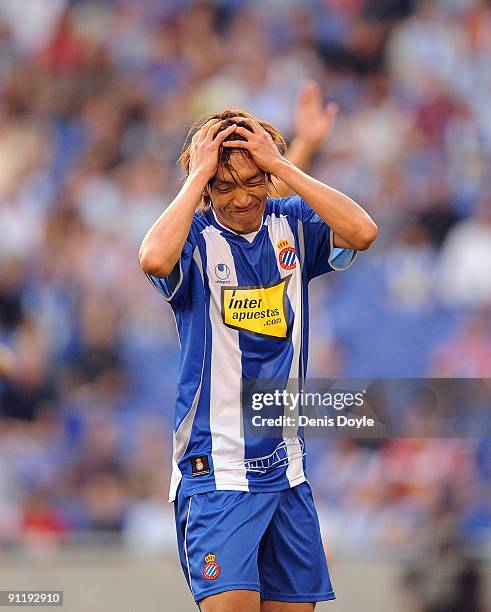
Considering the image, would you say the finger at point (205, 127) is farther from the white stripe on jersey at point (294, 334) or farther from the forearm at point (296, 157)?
the forearm at point (296, 157)

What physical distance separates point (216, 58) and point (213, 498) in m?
6.00

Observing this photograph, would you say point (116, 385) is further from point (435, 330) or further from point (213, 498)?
point (213, 498)

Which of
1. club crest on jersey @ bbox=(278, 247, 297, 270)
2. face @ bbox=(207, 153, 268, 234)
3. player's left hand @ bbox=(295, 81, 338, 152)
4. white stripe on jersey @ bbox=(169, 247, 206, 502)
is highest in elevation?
player's left hand @ bbox=(295, 81, 338, 152)

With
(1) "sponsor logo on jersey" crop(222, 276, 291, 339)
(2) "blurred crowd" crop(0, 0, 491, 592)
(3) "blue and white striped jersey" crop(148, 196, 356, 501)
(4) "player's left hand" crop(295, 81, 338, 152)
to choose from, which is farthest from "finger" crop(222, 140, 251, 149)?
(2) "blurred crowd" crop(0, 0, 491, 592)

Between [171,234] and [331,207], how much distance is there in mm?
551

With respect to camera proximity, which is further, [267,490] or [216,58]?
[216,58]

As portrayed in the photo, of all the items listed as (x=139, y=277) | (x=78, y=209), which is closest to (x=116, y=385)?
(x=139, y=277)

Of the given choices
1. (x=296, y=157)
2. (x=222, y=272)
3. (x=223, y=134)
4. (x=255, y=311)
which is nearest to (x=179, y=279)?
(x=222, y=272)

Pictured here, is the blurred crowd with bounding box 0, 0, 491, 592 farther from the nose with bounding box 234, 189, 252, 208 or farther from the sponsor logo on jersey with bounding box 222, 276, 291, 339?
the nose with bounding box 234, 189, 252, 208

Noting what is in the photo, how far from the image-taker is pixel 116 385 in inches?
301

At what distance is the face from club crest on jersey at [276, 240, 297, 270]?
0.12 m

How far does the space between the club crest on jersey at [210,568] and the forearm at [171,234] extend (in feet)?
3.11

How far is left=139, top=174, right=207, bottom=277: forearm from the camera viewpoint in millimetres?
3557

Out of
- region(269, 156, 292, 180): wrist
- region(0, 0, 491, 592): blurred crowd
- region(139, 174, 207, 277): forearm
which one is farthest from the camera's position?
region(0, 0, 491, 592): blurred crowd
